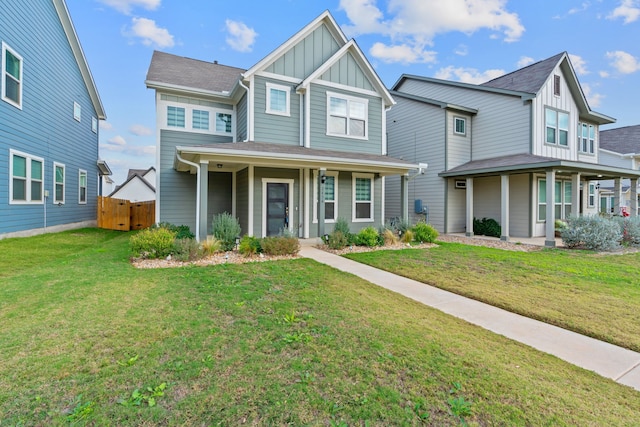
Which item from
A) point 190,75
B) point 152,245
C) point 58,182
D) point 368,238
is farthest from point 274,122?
point 58,182

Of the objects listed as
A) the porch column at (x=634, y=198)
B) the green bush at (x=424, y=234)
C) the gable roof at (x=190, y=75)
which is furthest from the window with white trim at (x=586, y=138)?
the gable roof at (x=190, y=75)

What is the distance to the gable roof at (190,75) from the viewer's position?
1142 cm

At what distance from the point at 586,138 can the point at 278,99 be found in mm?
15930

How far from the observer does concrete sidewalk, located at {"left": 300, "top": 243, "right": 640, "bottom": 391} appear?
9.72 ft

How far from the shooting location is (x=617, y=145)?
22516 mm

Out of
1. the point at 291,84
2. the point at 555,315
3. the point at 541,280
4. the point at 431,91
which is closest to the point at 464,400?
the point at 555,315

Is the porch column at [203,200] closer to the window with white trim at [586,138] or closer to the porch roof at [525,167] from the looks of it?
the porch roof at [525,167]

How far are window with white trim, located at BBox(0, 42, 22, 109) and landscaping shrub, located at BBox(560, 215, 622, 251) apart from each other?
59.5ft

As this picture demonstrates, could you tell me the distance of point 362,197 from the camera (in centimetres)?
1237

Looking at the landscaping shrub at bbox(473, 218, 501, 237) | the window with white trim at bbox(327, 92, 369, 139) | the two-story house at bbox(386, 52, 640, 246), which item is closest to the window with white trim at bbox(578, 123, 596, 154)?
the two-story house at bbox(386, 52, 640, 246)

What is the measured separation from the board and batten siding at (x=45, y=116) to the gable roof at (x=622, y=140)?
3256 cm

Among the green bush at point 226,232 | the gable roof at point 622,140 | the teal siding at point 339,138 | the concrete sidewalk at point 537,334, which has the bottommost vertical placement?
the concrete sidewalk at point 537,334

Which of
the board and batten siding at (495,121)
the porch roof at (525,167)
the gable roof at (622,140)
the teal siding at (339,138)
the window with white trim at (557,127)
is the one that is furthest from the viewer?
the gable roof at (622,140)

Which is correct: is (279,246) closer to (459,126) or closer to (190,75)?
(190,75)
